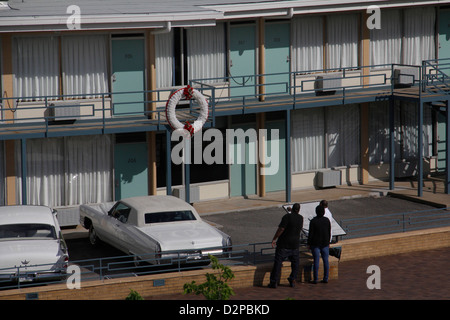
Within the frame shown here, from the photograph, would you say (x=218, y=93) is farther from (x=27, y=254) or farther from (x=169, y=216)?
(x=27, y=254)

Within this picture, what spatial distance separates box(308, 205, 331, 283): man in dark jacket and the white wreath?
18.9 feet

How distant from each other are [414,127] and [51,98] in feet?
39.9

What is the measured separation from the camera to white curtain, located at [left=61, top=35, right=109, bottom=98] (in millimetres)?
25188

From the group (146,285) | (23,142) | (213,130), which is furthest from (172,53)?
(146,285)

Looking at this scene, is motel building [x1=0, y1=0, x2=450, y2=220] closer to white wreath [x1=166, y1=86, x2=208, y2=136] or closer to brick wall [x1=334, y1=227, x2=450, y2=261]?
white wreath [x1=166, y1=86, x2=208, y2=136]

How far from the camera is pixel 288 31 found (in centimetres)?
2858

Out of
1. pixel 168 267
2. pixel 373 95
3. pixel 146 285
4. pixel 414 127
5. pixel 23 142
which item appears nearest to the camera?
pixel 146 285

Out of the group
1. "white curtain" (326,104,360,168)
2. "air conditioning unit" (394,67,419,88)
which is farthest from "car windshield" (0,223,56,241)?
"air conditioning unit" (394,67,419,88)

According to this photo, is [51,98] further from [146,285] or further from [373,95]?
[373,95]

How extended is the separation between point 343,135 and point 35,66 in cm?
1010

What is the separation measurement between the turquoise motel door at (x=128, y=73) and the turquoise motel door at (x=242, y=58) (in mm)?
2908

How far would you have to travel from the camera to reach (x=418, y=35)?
30891 mm

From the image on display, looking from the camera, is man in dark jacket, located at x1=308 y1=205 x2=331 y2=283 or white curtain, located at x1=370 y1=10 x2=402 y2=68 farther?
white curtain, located at x1=370 y1=10 x2=402 y2=68

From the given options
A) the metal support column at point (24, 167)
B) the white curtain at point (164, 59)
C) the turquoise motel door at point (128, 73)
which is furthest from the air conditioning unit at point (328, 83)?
the metal support column at point (24, 167)
